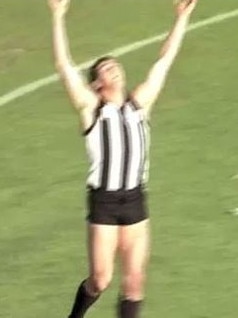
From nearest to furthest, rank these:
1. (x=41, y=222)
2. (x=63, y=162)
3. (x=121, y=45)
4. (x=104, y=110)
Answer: (x=104, y=110)
(x=41, y=222)
(x=63, y=162)
(x=121, y=45)

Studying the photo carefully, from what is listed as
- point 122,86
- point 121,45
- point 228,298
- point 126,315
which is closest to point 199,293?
point 228,298

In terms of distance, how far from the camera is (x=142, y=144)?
9.21 metres

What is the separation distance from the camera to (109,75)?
9.13m

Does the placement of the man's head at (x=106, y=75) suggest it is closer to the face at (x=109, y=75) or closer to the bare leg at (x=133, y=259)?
the face at (x=109, y=75)

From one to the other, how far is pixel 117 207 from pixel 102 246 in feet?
0.90

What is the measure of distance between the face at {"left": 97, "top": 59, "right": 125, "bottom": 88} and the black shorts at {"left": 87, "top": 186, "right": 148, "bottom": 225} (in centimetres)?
70

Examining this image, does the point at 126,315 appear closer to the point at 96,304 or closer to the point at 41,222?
the point at 96,304

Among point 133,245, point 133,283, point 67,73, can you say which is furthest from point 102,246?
point 67,73

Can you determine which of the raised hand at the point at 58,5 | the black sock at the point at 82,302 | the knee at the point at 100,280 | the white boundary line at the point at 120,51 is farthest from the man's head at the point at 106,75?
the white boundary line at the point at 120,51

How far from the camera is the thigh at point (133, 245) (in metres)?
9.20

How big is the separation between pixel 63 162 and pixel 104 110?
204 inches

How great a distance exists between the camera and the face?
9.14 metres

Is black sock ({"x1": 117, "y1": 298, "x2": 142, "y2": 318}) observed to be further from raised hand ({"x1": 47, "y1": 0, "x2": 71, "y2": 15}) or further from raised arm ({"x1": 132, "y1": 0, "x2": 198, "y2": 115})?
raised hand ({"x1": 47, "y1": 0, "x2": 71, "y2": 15})

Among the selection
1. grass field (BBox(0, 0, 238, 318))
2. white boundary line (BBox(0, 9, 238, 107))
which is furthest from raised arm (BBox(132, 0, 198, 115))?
white boundary line (BBox(0, 9, 238, 107))
